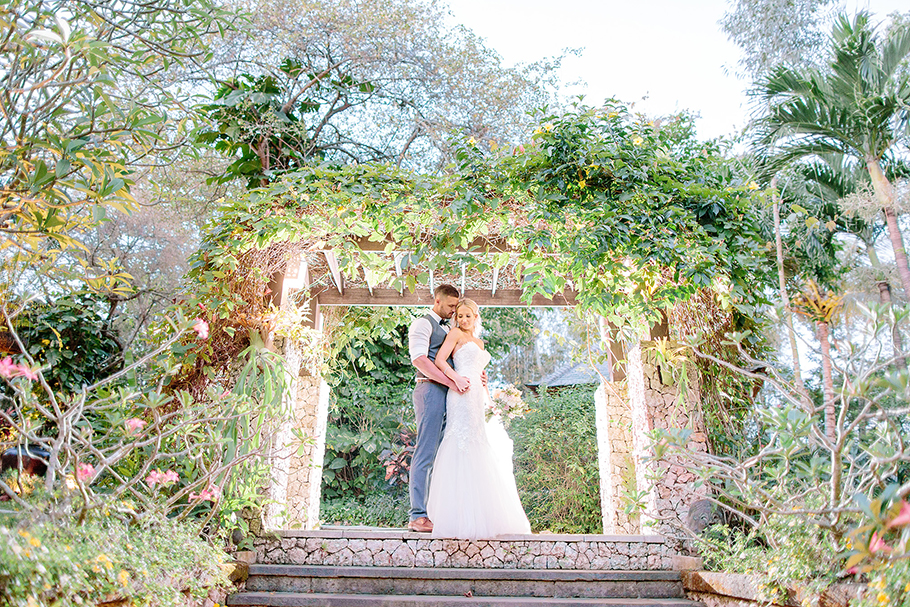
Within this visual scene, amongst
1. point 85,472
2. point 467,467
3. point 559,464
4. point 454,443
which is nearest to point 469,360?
point 454,443

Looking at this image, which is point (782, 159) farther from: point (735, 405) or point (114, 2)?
point (114, 2)

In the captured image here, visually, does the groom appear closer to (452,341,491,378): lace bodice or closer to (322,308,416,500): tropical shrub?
(452,341,491,378): lace bodice

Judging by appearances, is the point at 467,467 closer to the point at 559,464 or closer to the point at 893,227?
the point at 559,464

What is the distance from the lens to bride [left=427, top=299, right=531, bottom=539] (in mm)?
3545

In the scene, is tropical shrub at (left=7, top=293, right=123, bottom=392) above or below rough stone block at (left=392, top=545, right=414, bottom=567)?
above

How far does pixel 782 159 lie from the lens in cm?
822

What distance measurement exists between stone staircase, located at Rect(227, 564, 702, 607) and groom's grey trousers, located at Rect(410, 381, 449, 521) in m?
0.52

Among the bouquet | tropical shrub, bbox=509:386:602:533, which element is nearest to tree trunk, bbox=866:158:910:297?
tropical shrub, bbox=509:386:602:533

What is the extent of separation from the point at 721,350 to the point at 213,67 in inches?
266

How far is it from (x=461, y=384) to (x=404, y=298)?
165 cm

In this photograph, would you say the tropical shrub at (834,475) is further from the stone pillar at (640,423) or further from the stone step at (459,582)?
the stone pillar at (640,423)

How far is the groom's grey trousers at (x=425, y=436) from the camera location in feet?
12.3

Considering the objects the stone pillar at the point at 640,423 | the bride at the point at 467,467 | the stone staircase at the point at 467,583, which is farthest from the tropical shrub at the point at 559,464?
the stone staircase at the point at 467,583

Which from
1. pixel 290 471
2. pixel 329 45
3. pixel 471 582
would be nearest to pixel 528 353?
pixel 329 45
